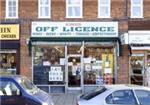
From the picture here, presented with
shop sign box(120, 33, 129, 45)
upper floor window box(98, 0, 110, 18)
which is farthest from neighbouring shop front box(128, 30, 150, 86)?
upper floor window box(98, 0, 110, 18)

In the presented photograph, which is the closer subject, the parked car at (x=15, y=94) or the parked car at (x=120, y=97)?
the parked car at (x=120, y=97)

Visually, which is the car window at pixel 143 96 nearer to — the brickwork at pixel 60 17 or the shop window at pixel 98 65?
the brickwork at pixel 60 17

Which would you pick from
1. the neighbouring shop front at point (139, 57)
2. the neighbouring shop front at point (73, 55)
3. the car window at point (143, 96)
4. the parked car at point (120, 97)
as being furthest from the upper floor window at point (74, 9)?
the car window at point (143, 96)

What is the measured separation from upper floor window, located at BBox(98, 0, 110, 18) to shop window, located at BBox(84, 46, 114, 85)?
188 centimetres

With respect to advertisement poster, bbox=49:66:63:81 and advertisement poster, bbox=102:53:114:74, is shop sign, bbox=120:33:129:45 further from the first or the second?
advertisement poster, bbox=49:66:63:81

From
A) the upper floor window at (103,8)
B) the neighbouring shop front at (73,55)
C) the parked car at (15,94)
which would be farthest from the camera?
the upper floor window at (103,8)

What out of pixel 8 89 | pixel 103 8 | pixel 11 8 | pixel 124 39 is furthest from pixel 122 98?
pixel 11 8

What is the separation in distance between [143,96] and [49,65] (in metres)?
12.2

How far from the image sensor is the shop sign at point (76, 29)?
23500mm

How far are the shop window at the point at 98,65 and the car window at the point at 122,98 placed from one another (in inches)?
461

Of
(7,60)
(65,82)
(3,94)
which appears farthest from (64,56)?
(3,94)

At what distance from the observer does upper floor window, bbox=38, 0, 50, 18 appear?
23.9 metres

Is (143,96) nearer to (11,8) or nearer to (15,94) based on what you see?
(15,94)

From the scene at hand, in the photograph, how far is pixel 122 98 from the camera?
1206 cm
